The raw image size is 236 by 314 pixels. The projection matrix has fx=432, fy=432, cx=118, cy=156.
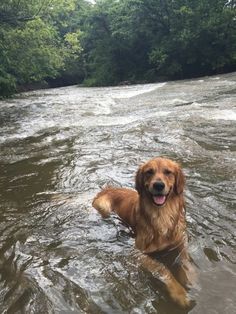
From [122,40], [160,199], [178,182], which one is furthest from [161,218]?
[122,40]

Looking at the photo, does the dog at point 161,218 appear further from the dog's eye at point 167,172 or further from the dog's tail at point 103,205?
the dog's tail at point 103,205

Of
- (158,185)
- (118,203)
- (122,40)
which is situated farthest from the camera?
(122,40)

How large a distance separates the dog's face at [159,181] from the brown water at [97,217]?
0.65 meters

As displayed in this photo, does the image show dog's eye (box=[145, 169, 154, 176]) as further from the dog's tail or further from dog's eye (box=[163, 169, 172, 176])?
the dog's tail

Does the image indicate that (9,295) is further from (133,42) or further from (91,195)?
(133,42)

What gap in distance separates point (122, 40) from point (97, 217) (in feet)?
137

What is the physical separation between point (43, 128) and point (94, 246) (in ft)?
28.0

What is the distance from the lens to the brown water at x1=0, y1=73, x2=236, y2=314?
13.1ft

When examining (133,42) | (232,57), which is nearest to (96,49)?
(133,42)

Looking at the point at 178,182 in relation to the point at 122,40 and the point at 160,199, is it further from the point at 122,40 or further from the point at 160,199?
the point at 122,40

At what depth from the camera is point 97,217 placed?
5.96 m

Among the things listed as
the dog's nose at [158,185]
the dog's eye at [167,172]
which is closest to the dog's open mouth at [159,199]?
the dog's nose at [158,185]

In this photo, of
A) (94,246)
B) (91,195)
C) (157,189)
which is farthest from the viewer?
(91,195)

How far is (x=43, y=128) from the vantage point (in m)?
13.2
